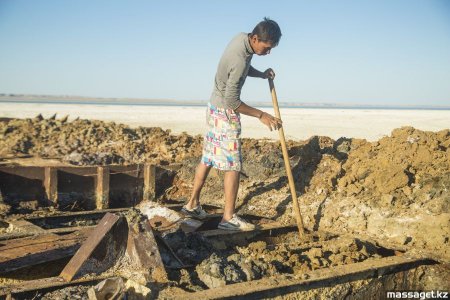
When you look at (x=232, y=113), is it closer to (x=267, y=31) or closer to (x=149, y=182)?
(x=267, y=31)

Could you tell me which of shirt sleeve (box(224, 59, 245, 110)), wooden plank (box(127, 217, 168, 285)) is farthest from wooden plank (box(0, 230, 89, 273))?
shirt sleeve (box(224, 59, 245, 110))

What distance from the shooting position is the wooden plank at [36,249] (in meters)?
3.33

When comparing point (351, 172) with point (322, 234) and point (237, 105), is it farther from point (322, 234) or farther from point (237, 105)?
point (237, 105)

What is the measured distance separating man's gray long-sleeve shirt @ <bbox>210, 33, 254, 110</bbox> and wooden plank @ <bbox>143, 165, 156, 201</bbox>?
2461 mm

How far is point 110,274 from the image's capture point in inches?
127

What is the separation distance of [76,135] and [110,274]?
7.30 meters

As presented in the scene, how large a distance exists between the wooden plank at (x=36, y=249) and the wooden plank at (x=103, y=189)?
2086 mm

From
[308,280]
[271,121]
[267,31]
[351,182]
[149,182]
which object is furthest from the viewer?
[149,182]

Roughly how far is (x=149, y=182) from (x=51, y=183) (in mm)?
1420

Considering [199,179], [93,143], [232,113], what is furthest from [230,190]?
[93,143]

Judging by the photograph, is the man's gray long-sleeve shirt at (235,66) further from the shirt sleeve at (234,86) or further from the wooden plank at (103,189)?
the wooden plank at (103,189)

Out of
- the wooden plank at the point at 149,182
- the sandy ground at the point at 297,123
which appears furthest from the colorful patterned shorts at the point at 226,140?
the sandy ground at the point at 297,123

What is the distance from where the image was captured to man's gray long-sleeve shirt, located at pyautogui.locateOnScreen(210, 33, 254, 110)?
14.1 ft

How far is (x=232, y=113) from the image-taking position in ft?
15.2
